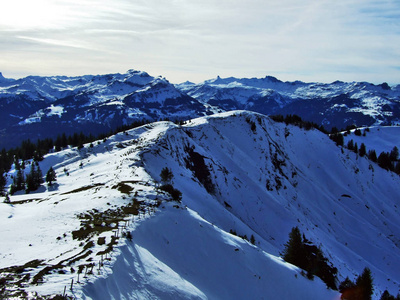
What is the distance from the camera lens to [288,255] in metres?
44.0

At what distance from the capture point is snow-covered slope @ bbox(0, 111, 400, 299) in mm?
21797

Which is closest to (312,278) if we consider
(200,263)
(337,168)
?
(200,263)

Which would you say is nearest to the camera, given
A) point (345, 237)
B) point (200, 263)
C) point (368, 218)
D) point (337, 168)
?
point (200, 263)

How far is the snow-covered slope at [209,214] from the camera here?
21797 millimetres

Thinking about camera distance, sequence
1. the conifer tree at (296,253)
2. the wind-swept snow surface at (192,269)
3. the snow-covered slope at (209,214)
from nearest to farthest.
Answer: the wind-swept snow surface at (192,269), the snow-covered slope at (209,214), the conifer tree at (296,253)

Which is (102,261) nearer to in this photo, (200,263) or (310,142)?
(200,263)

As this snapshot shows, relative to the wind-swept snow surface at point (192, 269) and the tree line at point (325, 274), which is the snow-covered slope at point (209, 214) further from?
the tree line at point (325, 274)

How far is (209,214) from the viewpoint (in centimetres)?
5250

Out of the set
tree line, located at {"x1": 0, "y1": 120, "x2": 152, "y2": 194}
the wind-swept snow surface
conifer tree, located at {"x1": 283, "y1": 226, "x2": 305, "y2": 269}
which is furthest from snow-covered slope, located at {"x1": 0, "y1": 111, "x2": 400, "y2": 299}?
conifer tree, located at {"x1": 283, "y1": 226, "x2": 305, "y2": 269}

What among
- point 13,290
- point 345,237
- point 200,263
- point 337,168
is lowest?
point 345,237

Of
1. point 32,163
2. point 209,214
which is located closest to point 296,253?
point 209,214

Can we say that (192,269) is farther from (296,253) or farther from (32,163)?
(32,163)

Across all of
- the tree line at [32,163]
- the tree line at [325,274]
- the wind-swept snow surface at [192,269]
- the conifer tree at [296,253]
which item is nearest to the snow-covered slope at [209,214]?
the wind-swept snow surface at [192,269]

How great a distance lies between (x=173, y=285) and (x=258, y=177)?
2846 inches
